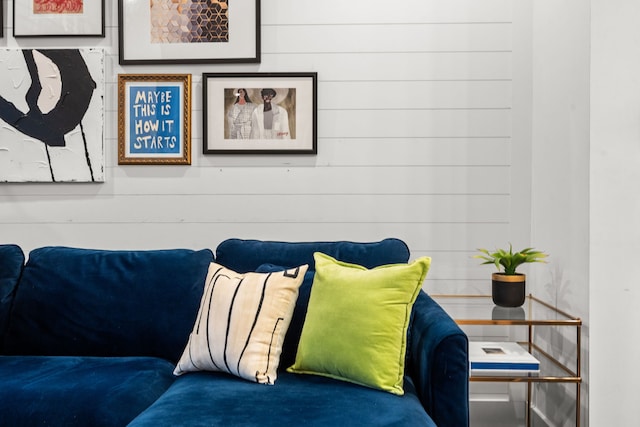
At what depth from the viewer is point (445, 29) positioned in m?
2.73

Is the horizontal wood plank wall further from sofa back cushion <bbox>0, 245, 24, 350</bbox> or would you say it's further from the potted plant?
sofa back cushion <bbox>0, 245, 24, 350</bbox>

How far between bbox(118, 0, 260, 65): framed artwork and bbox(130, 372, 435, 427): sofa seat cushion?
1.53 meters

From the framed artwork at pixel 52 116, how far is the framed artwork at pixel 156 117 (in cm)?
12

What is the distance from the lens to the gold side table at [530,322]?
215cm

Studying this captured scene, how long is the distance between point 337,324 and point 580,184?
1.09 metres

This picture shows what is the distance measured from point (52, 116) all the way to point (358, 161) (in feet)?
4.66

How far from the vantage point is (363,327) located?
180 cm

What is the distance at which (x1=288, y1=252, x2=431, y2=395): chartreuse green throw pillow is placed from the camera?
1.78 metres

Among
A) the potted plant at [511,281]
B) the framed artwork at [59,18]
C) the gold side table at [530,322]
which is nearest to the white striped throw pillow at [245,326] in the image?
the gold side table at [530,322]

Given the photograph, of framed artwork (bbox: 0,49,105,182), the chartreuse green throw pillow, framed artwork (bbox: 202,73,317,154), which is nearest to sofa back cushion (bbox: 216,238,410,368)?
the chartreuse green throw pillow

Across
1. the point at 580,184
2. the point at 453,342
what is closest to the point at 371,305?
the point at 453,342

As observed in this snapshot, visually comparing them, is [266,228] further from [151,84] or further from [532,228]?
[532,228]

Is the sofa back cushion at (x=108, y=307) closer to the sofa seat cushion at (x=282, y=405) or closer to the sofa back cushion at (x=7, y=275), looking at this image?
the sofa back cushion at (x=7, y=275)

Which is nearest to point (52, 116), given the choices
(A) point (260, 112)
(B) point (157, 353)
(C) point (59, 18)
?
(C) point (59, 18)
